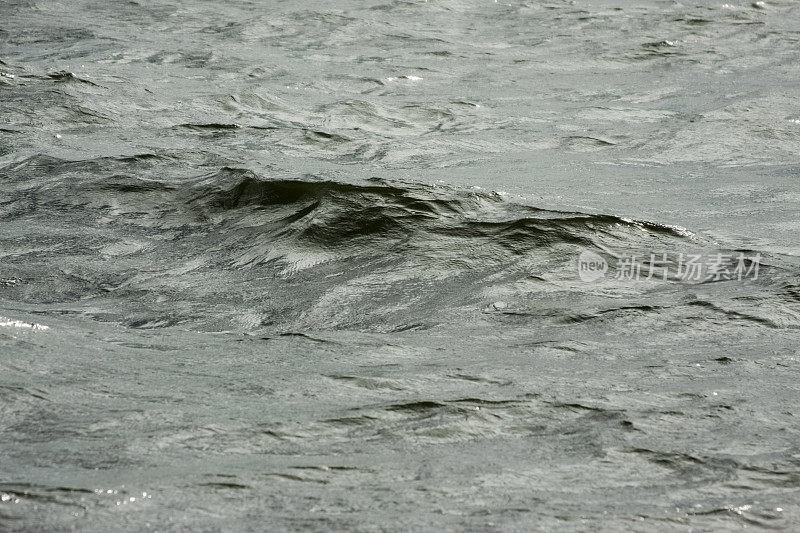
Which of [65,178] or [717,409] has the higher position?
[717,409]

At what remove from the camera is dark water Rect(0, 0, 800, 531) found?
2.45m

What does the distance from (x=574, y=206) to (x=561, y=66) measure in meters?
4.08

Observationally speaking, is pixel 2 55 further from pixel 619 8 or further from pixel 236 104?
pixel 619 8

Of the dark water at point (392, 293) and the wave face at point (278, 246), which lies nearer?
the dark water at point (392, 293)

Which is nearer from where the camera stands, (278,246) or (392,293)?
(392,293)

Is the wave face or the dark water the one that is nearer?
the dark water

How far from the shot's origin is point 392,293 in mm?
4070

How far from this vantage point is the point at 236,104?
7176mm

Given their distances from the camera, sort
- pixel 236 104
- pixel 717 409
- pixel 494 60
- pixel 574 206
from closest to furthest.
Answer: pixel 717 409 < pixel 574 206 < pixel 236 104 < pixel 494 60

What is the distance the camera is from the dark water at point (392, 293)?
8.03 ft

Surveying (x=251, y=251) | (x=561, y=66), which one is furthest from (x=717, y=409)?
(x=561, y=66)

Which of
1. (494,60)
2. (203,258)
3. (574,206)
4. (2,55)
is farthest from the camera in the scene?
(494,60)

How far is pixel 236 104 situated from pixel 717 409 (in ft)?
15.9

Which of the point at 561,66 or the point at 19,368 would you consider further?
the point at 561,66
